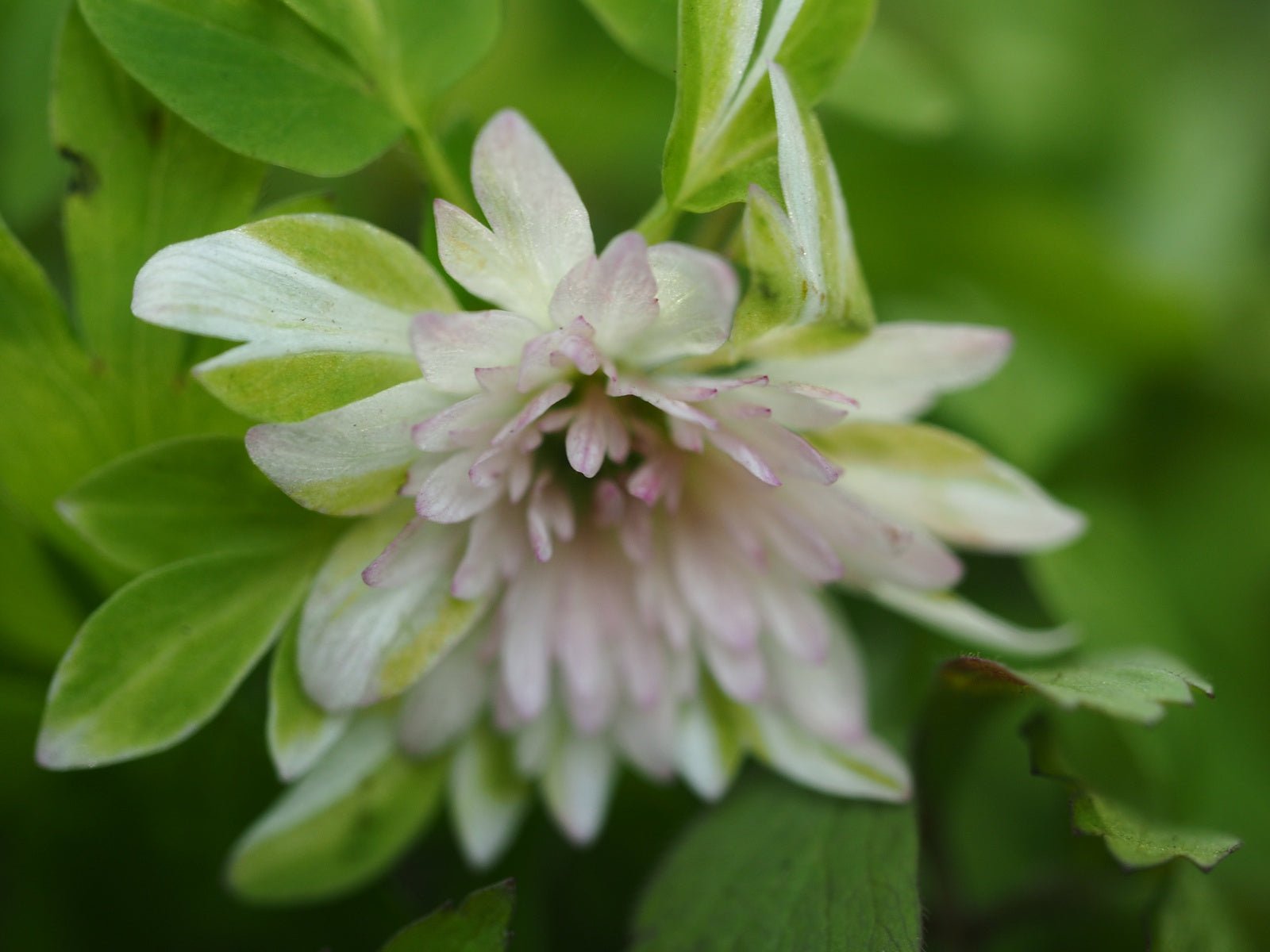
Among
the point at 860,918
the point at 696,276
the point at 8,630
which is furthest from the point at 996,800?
the point at 8,630

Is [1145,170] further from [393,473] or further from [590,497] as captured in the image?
[393,473]

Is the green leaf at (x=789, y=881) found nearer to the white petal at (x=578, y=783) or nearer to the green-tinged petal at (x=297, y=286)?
the white petal at (x=578, y=783)

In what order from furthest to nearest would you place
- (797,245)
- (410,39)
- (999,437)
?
(999,437)
(410,39)
(797,245)

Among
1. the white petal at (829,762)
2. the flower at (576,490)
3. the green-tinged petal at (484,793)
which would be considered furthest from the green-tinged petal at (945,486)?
the green-tinged petal at (484,793)

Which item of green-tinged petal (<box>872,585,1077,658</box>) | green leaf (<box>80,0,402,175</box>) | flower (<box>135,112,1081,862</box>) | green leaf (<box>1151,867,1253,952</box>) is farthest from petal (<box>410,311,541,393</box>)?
green leaf (<box>1151,867,1253,952</box>)

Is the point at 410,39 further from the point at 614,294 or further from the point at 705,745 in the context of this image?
the point at 705,745

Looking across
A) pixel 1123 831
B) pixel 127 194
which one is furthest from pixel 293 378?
pixel 1123 831
